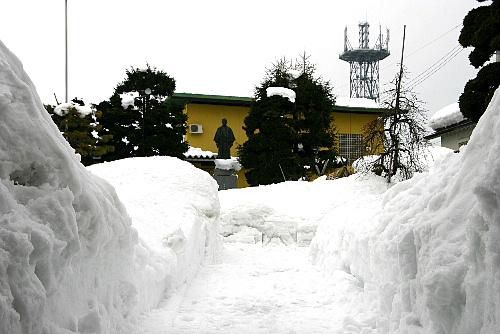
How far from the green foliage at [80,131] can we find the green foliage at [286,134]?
660 cm

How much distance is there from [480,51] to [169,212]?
363 inches

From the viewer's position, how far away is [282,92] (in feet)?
73.0

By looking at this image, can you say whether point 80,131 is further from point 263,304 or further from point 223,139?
point 263,304

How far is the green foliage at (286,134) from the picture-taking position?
2195cm

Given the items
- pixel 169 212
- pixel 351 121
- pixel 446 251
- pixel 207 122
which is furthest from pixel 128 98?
pixel 446 251

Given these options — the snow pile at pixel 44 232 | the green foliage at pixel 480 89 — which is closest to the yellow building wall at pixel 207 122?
the green foliage at pixel 480 89

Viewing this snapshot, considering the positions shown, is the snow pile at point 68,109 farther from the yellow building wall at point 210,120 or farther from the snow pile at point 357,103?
the snow pile at point 357,103

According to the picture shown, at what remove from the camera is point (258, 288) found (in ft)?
19.0

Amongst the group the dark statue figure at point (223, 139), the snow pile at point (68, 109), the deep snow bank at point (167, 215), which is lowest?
the deep snow bank at point (167, 215)

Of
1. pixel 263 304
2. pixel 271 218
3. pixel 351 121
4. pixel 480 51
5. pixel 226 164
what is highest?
pixel 480 51

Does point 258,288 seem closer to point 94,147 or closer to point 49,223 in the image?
point 49,223

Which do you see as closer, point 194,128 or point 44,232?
point 44,232

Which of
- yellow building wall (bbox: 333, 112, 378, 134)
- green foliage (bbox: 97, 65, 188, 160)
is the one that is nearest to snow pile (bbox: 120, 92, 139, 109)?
green foliage (bbox: 97, 65, 188, 160)

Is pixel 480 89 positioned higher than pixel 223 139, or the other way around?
pixel 480 89
